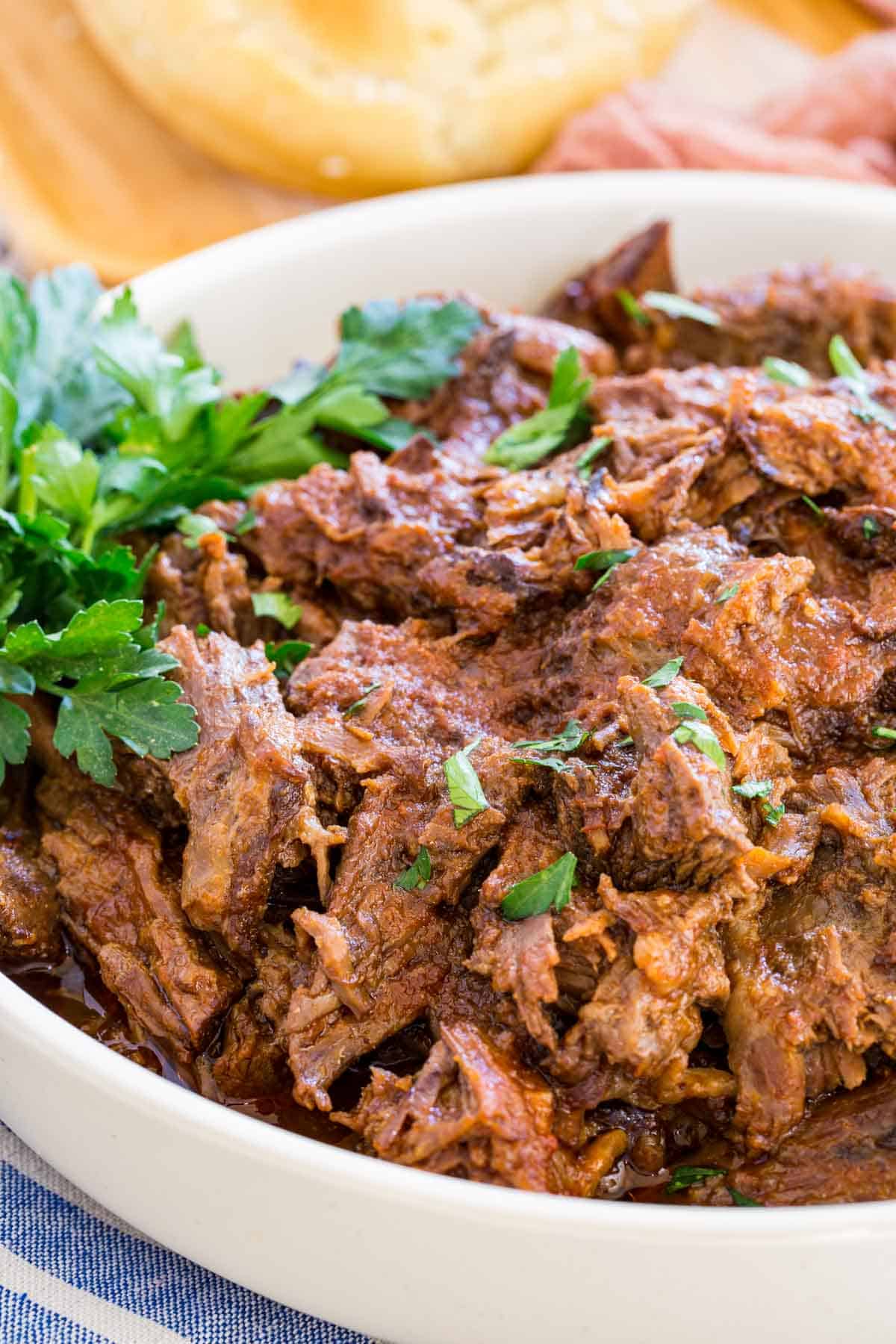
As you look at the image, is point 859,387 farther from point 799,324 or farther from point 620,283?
point 620,283

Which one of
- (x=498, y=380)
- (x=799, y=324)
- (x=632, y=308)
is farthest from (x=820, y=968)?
(x=632, y=308)

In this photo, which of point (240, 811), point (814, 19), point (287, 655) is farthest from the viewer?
point (814, 19)

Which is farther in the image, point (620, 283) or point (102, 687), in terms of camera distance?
point (620, 283)

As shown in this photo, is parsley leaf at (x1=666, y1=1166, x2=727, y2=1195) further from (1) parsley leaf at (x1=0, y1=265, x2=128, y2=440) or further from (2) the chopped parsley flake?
(1) parsley leaf at (x1=0, y1=265, x2=128, y2=440)

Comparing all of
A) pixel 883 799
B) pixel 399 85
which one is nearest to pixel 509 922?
pixel 883 799

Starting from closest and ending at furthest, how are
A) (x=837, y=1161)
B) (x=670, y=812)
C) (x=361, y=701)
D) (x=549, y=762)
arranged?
(x=670, y=812), (x=837, y=1161), (x=549, y=762), (x=361, y=701)

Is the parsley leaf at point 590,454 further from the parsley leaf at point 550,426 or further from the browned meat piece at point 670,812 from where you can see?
the browned meat piece at point 670,812

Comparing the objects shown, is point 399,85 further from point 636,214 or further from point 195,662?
point 195,662

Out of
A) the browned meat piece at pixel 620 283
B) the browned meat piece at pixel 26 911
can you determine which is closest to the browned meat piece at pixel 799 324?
the browned meat piece at pixel 620 283
